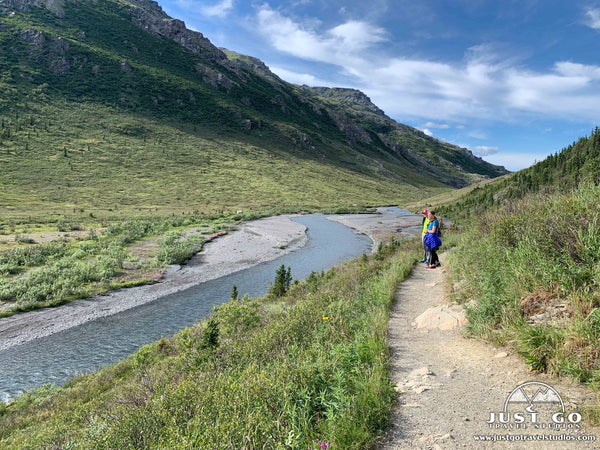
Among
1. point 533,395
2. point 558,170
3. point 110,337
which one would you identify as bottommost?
point 110,337

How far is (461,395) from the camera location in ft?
13.6

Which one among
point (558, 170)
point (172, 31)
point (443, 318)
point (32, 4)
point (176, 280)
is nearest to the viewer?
point (443, 318)

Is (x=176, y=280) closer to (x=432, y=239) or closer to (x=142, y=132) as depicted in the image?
(x=432, y=239)

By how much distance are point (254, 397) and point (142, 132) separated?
11449 centimetres

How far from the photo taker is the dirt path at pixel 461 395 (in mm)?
3295

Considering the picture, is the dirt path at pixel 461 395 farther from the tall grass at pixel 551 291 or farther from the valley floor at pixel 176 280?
the valley floor at pixel 176 280

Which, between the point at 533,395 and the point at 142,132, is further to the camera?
the point at 142,132

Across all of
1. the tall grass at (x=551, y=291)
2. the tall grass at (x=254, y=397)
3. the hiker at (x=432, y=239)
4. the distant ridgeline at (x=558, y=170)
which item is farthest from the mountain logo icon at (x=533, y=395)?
the distant ridgeline at (x=558, y=170)

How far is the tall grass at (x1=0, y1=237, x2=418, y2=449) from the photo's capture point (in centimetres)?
377

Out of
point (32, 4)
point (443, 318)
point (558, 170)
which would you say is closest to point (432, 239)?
point (443, 318)

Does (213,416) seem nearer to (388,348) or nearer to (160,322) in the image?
(388,348)

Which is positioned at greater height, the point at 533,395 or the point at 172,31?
the point at 172,31

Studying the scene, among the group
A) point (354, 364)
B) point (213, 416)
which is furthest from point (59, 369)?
point (354, 364)

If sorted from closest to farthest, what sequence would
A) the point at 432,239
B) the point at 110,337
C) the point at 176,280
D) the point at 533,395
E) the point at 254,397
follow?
the point at 533,395
the point at 254,397
the point at 432,239
the point at 110,337
the point at 176,280
